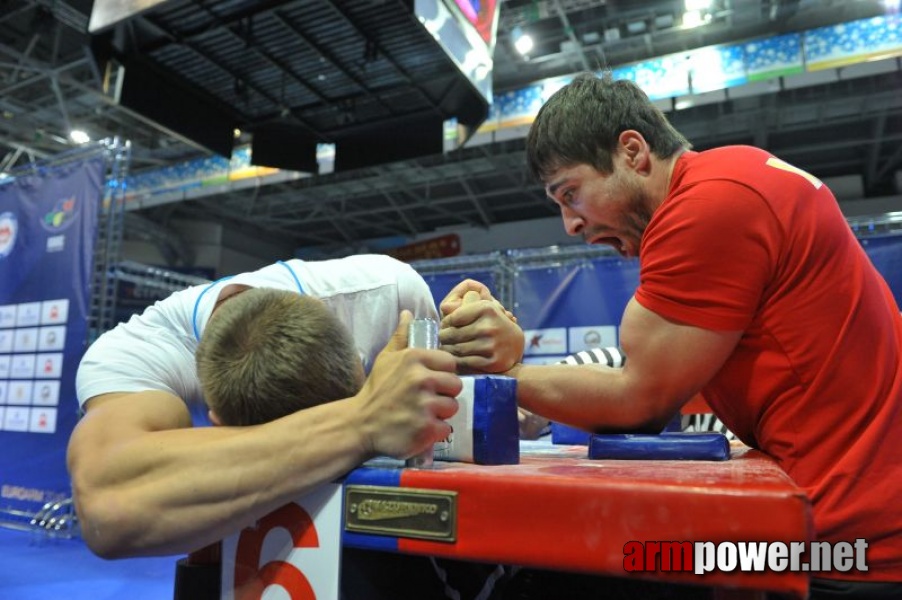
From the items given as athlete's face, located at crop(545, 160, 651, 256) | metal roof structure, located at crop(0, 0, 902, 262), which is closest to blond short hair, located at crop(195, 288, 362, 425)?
athlete's face, located at crop(545, 160, 651, 256)

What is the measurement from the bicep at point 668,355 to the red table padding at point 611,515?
9.5 inches

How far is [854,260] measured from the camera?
904 mm

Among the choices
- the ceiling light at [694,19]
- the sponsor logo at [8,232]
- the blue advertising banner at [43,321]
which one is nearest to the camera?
the blue advertising banner at [43,321]

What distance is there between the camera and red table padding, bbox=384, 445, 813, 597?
0.49 m

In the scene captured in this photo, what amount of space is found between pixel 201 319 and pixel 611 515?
100cm

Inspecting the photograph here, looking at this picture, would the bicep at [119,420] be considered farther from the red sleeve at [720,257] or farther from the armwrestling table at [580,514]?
the red sleeve at [720,257]

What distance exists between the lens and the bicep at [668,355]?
0.87m

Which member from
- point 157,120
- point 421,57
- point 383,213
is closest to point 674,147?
point 421,57

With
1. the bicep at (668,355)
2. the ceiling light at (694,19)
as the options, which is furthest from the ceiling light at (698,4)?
the bicep at (668,355)

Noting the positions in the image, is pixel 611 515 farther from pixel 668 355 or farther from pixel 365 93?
pixel 365 93

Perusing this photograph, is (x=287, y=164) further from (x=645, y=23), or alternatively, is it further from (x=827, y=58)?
(x=827, y=58)

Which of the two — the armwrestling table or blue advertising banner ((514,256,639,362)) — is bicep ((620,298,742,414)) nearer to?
the armwrestling table

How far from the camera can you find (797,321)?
86 cm

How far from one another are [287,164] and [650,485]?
393 cm
